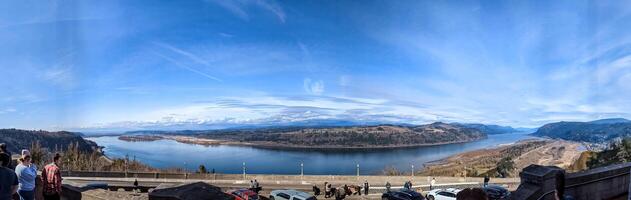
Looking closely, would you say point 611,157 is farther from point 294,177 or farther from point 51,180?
point 51,180

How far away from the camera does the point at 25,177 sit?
24.2ft

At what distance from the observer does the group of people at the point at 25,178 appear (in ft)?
18.9

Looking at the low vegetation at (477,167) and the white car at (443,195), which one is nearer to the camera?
the white car at (443,195)

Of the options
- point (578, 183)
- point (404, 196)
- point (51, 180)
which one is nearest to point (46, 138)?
point (404, 196)

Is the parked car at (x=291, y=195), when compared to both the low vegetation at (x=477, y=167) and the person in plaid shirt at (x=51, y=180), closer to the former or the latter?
the person in plaid shirt at (x=51, y=180)

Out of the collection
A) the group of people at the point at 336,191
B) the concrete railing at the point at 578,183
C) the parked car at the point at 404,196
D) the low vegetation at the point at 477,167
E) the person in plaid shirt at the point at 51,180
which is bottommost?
the low vegetation at the point at 477,167

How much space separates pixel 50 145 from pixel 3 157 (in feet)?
538

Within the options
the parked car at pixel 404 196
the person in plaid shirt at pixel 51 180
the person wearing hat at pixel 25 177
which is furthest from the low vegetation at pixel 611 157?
the person wearing hat at pixel 25 177

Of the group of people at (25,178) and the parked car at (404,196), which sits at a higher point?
the group of people at (25,178)

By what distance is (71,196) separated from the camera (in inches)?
365

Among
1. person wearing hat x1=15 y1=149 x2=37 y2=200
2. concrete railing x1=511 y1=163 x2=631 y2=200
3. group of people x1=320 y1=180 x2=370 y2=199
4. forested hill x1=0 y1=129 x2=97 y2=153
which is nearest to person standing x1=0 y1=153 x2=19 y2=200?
person wearing hat x1=15 y1=149 x2=37 y2=200

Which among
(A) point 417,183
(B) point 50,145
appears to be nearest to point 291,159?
(B) point 50,145

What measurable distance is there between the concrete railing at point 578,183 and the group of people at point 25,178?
30.4 ft

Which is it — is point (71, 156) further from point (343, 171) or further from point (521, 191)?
point (521, 191)
